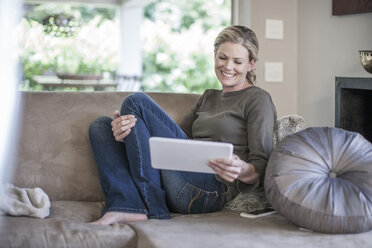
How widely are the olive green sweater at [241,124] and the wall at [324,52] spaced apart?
3.18 ft

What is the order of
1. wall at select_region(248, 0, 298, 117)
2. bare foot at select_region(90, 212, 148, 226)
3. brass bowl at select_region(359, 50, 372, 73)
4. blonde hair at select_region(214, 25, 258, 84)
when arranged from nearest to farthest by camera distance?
bare foot at select_region(90, 212, 148, 226) < blonde hair at select_region(214, 25, 258, 84) < brass bowl at select_region(359, 50, 372, 73) < wall at select_region(248, 0, 298, 117)

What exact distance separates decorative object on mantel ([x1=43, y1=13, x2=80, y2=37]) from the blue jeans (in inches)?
197

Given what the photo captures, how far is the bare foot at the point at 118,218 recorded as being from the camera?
6.10 ft

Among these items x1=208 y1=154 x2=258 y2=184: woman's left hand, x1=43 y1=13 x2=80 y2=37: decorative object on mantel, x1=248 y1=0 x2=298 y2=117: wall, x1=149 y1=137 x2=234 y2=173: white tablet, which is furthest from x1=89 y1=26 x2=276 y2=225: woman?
x1=43 y1=13 x2=80 y2=37: decorative object on mantel

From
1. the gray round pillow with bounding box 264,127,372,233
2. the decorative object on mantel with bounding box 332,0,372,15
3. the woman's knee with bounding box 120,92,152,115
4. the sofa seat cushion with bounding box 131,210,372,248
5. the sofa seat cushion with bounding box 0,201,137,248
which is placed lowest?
the sofa seat cushion with bounding box 0,201,137,248

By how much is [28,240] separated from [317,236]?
37.8 inches

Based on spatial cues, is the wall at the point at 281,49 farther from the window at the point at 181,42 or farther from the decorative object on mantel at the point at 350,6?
the window at the point at 181,42

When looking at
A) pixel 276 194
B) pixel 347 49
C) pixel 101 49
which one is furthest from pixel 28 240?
pixel 101 49

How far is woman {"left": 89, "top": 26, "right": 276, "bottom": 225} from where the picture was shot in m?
1.92

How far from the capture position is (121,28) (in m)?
8.29

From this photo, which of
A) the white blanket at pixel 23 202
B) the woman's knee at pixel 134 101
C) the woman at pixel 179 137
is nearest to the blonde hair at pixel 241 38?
the woman at pixel 179 137

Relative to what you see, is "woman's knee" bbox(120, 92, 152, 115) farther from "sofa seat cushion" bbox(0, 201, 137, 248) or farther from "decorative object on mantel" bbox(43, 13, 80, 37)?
"decorative object on mantel" bbox(43, 13, 80, 37)

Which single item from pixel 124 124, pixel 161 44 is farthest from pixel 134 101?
pixel 161 44

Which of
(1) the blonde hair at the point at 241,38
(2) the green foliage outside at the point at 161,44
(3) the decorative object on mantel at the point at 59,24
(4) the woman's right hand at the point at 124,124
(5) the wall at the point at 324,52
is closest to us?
(4) the woman's right hand at the point at 124,124
